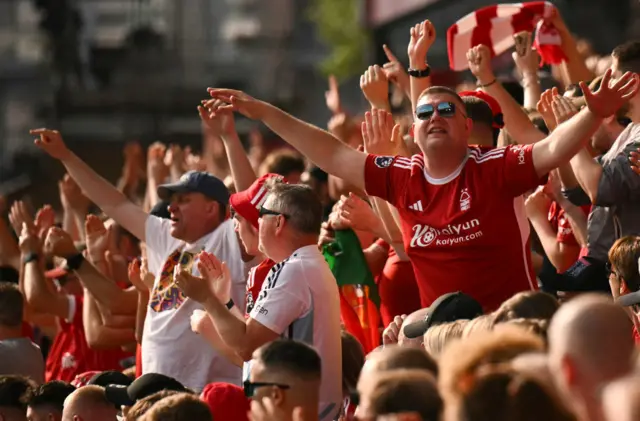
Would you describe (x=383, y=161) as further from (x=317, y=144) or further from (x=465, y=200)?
(x=465, y=200)

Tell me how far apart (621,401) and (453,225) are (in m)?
2.47

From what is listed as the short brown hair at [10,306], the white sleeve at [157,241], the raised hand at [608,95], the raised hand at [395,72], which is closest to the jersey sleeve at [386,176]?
the raised hand at [608,95]

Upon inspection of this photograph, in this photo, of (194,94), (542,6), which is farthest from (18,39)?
(542,6)

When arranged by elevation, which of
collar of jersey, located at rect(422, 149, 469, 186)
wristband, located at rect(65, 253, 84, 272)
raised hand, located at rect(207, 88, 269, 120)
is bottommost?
wristband, located at rect(65, 253, 84, 272)

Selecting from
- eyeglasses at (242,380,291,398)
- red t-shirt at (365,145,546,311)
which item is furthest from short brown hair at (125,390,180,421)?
red t-shirt at (365,145,546,311)

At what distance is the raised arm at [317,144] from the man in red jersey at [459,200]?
35 millimetres

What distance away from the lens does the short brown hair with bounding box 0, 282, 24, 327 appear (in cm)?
808

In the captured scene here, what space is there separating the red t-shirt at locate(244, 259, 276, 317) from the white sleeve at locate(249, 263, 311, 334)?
0.35 m

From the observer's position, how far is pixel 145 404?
552 centimetres

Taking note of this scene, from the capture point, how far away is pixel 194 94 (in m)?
24.3

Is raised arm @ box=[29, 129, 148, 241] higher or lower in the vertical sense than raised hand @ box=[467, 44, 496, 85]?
lower

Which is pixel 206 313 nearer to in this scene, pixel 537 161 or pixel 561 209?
pixel 537 161

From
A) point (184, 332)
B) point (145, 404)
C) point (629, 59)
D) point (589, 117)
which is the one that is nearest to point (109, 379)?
point (184, 332)

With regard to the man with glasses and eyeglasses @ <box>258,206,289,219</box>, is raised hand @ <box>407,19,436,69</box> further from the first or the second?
the man with glasses
